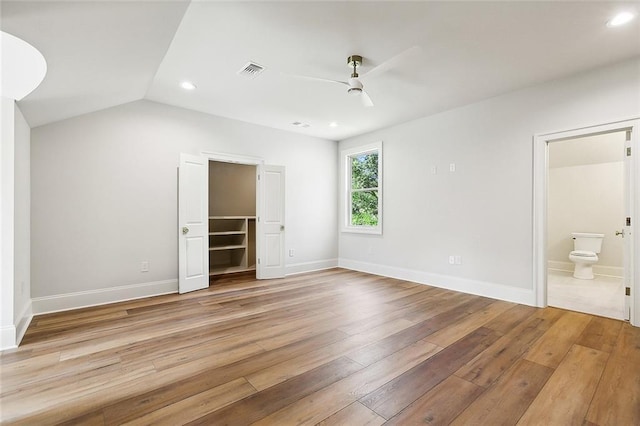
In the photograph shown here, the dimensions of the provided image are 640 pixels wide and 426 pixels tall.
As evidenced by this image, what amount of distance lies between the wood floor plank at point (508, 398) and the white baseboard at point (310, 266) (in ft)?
12.9

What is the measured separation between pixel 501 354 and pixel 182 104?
485 centimetres

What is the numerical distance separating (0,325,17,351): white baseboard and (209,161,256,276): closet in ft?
11.9

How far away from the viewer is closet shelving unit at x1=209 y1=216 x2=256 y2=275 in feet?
20.2

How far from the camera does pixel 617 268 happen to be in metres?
5.01

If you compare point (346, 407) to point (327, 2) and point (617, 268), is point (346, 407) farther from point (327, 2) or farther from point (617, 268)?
point (617, 268)

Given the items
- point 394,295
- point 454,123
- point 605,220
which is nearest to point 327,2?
point 454,123

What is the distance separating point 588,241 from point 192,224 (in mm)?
6873

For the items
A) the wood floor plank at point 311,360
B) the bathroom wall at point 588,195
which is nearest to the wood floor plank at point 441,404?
the wood floor plank at point 311,360

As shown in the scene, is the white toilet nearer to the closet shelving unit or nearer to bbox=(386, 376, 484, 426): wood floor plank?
bbox=(386, 376, 484, 426): wood floor plank

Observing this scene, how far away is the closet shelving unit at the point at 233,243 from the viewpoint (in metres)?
6.16

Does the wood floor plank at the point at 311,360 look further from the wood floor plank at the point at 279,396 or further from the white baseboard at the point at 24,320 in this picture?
the white baseboard at the point at 24,320

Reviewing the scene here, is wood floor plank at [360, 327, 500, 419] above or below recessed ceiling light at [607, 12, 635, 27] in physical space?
below

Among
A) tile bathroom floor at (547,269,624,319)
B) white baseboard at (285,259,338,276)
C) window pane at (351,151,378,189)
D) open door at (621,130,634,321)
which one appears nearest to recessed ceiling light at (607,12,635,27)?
open door at (621,130,634,321)

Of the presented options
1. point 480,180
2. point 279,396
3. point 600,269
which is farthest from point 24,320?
point 600,269
